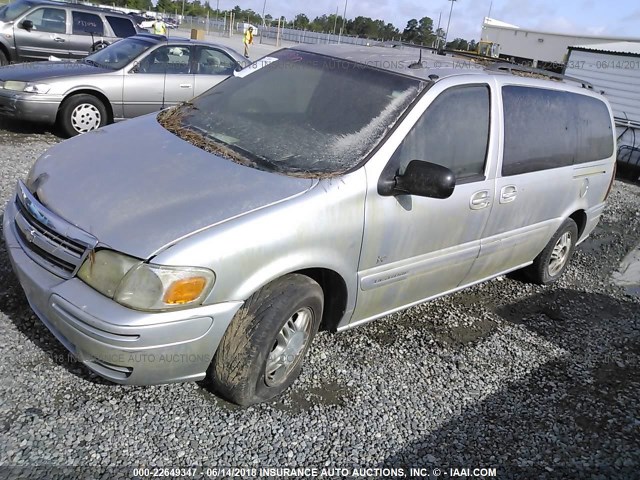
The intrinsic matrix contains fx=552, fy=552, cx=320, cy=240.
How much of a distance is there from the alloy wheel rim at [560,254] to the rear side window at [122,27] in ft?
32.0

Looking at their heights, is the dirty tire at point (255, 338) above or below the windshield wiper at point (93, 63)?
below

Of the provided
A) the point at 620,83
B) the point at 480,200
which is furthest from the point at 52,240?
the point at 620,83

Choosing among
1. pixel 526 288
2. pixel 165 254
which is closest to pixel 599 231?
pixel 526 288

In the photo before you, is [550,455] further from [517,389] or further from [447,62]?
[447,62]

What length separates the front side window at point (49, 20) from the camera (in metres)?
10.8

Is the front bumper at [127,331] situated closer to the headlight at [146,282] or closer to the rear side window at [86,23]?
the headlight at [146,282]

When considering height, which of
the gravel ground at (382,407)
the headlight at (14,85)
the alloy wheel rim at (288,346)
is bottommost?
the gravel ground at (382,407)

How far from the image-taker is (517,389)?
11.7 feet

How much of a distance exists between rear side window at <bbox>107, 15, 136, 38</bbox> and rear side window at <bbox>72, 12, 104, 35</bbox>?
0.25 m

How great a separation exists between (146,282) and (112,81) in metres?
6.12

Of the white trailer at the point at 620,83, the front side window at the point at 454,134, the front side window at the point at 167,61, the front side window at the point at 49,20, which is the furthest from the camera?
the white trailer at the point at 620,83

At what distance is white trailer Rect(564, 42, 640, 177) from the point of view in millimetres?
11773

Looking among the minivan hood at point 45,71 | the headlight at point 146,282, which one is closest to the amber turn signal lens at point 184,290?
the headlight at point 146,282

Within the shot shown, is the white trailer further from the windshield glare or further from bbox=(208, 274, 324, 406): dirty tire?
bbox=(208, 274, 324, 406): dirty tire
